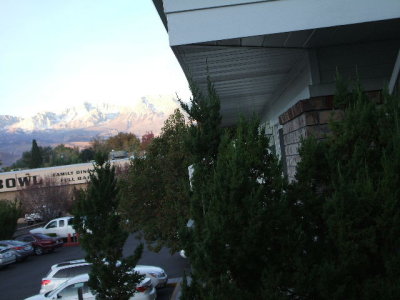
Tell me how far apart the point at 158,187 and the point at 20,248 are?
673 inches

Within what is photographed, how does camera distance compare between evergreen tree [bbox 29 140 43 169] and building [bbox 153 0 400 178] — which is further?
evergreen tree [bbox 29 140 43 169]

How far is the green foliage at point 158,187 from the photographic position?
43.5 ft

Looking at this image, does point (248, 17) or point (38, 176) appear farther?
point (38, 176)

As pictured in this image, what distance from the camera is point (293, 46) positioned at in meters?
4.63

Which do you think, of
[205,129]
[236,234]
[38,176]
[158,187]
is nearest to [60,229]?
[158,187]

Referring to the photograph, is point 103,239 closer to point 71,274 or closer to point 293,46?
point 293,46

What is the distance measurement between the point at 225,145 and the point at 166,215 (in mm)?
9403

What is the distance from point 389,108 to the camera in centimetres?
379

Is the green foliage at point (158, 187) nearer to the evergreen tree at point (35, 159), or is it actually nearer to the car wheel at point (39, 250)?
the car wheel at point (39, 250)

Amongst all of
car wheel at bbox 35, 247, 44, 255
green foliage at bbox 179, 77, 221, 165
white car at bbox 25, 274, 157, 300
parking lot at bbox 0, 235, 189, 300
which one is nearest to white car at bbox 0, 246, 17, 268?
parking lot at bbox 0, 235, 189, 300

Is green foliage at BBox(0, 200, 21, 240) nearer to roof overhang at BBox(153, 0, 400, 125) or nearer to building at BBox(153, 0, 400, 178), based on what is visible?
building at BBox(153, 0, 400, 178)

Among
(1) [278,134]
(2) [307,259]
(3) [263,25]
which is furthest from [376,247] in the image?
(1) [278,134]

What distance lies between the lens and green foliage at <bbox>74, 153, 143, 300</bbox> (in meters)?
6.90

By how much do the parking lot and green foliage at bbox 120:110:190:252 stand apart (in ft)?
7.13
